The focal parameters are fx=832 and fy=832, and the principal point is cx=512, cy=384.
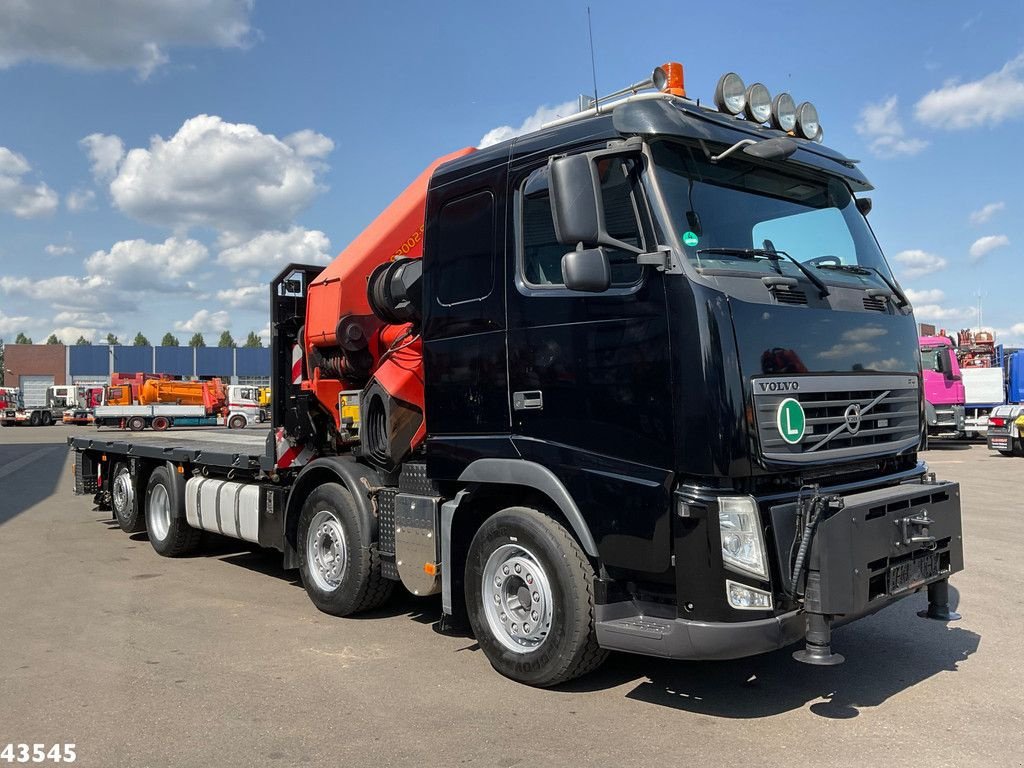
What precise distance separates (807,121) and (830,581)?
2.97m

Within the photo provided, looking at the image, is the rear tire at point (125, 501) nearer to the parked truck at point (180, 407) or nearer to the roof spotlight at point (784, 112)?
the roof spotlight at point (784, 112)

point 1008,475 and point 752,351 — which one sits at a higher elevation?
point 752,351

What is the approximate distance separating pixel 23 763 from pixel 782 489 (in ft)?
12.3

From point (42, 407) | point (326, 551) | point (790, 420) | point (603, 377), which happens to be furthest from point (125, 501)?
point (42, 407)

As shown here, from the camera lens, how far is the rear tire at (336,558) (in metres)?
6.01

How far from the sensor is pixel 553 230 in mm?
4605

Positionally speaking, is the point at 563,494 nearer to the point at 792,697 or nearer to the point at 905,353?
the point at 792,697

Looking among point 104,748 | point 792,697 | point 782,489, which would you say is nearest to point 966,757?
point 792,697

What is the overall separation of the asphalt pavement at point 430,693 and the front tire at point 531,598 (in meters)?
Result: 0.21

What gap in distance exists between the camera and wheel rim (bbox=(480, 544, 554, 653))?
4.58m

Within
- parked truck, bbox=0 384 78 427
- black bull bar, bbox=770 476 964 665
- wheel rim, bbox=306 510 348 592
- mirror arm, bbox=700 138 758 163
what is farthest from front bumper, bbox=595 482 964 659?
parked truck, bbox=0 384 78 427

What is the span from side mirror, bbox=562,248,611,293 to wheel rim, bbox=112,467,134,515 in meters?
7.87

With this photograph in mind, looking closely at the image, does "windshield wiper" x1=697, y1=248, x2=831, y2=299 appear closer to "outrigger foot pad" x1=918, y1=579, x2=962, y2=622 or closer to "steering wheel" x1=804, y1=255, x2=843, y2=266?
"steering wheel" x1=804, y1=255, x2=843, y2=266

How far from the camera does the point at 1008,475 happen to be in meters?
16.2
